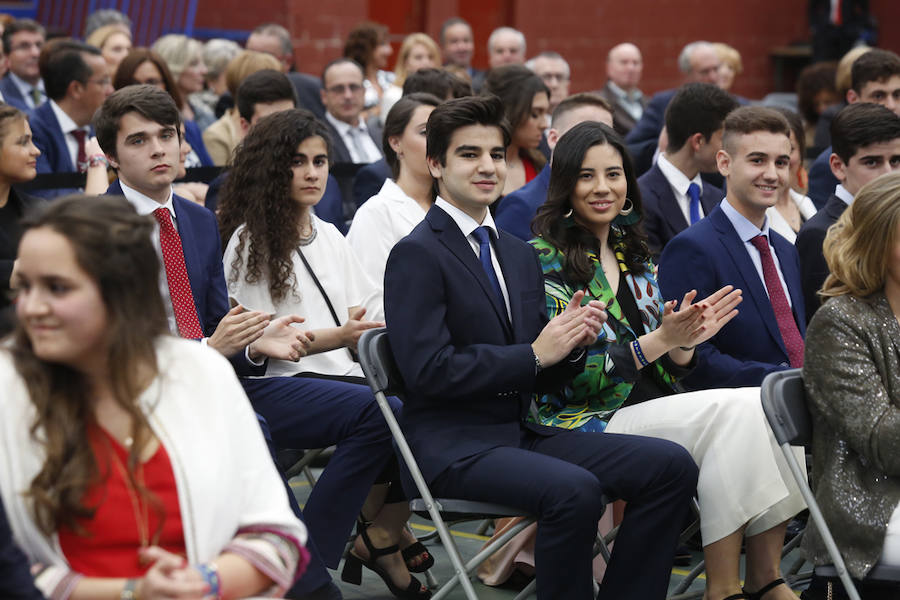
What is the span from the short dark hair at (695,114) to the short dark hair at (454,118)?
1.97m

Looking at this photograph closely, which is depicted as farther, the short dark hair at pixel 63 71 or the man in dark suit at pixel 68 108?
the short dark hair at pixel 63 71

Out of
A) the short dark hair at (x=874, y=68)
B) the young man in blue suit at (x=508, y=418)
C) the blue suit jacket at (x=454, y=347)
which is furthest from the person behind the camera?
the short dark hair at (x=874, y=68)

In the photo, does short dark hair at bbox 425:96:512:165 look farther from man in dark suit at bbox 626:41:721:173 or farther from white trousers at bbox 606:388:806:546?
man in dark suit at bbox 626:41:721:173

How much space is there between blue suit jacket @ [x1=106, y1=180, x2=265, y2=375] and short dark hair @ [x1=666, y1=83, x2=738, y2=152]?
244 centimetres

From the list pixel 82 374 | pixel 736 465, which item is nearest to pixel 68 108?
pixel 736 465

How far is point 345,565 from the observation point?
4.52 meters

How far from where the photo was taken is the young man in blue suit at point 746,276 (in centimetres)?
451

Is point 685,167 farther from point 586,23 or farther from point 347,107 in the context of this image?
point 586,23

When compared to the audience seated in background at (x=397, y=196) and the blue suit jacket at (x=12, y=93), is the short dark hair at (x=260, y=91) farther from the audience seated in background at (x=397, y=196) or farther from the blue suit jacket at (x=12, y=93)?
the blue suit jacket at (x=12, y=93)

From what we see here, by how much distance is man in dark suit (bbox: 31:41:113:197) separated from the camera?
6410mm

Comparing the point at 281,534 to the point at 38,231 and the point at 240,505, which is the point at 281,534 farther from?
the point at 38,231

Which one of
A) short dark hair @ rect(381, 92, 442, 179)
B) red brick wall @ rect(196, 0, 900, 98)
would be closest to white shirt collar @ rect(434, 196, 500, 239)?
short dark hair @ rect(381, 92, 442, 179)

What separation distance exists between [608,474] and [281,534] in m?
Answer: 1.48

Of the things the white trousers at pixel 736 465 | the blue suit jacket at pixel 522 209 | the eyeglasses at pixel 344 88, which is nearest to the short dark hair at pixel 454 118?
the white trousers at pixel 736 465
